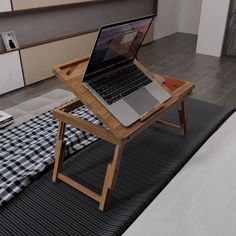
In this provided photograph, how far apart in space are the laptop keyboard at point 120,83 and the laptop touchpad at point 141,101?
0.03 m

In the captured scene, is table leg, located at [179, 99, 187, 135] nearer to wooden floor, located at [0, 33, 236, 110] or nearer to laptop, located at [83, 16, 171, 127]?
laptop, located at [83, 16, 171, 127]

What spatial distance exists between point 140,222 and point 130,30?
2.87 feet

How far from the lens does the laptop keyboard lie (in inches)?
49.6

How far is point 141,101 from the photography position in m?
1.35

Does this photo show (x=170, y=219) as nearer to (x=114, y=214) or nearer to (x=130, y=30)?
(x=114, y=214)

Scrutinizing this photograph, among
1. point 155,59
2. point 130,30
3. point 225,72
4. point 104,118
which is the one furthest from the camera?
point 155,59

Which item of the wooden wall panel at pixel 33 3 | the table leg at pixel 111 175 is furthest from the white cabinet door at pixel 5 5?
the table leg at pixel 111 175

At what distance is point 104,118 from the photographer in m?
1.17

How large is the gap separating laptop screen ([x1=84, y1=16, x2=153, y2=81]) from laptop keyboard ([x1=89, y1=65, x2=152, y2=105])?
48mm

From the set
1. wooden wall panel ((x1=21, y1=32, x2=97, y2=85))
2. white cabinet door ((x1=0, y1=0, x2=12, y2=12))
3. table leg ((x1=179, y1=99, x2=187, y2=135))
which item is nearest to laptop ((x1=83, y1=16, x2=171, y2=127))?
table leg ((x1=179, y1=99, x2=187, y2=135))

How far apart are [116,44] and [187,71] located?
2.44 m

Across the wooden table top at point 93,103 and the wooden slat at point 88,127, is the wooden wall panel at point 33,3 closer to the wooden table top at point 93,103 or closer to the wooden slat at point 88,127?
the wooden table top at point 93,103

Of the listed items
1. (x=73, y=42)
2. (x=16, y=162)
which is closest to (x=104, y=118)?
(x=16, y=162)

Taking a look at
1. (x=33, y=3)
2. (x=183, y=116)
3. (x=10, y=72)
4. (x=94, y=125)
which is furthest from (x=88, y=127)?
(x=33, y=3)
